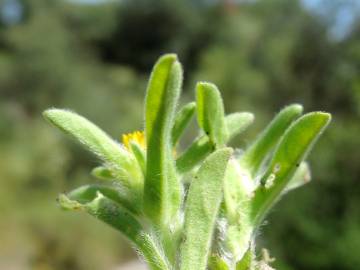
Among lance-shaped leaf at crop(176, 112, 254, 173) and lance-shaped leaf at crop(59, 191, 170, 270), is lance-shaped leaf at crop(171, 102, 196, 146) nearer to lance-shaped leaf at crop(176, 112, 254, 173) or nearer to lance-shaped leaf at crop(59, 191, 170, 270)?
lance-shaped leaf at crop(176, 112, 254, 173)

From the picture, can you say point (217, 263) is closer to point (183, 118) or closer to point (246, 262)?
point (246, 262)

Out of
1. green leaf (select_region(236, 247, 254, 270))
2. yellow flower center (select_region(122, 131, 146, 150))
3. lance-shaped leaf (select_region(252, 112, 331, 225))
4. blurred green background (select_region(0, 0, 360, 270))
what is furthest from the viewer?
blurred green background (select_region(0, 0, 360, 270))

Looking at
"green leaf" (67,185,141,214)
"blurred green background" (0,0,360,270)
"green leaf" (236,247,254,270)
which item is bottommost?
"green leaf" (236,247,254,270)

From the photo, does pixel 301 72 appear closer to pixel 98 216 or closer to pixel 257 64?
pixel 257 64

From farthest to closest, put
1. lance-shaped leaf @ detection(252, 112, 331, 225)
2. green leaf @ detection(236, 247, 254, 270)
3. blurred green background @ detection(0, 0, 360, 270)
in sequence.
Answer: blurred green background @ detection(0, 0, 360, 270), lance-shaped leaf @ detection(252, 112, 331, 225), green leaf @ detection(236, 247, 254, 270)

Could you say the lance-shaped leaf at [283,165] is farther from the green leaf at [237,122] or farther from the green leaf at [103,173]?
the green leaf at [103,173]

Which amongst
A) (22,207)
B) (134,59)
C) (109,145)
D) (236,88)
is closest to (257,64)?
(236,88)

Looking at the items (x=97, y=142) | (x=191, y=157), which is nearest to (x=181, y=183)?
(x=191, y=157)

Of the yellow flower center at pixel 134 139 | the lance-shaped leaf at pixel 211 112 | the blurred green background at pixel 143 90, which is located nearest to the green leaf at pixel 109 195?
the yellow flower center at pixel 134 139

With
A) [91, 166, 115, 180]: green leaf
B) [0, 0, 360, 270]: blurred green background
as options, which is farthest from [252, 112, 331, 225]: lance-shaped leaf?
[0, 0, 360, 270]: blurred green background
